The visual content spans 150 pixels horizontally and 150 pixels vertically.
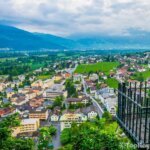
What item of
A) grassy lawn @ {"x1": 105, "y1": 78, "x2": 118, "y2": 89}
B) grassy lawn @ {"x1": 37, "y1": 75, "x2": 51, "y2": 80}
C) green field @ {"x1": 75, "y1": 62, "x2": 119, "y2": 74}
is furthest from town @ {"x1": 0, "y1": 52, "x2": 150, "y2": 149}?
green field @ {"x1": 75, "y1": 62, "x2": 119, "y2": 74}

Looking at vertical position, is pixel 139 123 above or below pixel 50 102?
above

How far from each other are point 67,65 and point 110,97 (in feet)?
164

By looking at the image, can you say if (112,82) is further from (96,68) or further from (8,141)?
(8,141)

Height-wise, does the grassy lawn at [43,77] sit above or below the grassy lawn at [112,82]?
below

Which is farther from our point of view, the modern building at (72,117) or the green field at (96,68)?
the green field at (96,68)

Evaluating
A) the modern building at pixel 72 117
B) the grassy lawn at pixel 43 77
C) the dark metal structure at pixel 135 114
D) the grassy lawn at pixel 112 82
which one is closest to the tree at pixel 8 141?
the dark metal structure at pixel 135 114

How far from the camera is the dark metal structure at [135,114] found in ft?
20.5

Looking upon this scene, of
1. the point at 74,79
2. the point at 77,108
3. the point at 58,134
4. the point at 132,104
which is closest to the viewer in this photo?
the point at 132,104

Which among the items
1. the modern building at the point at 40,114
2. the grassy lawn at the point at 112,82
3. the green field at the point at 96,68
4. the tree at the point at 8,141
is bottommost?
the modern building at the point at 40,114

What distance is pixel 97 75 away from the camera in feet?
217

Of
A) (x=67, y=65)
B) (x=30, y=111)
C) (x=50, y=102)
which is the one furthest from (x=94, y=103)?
(x=67, y=65)

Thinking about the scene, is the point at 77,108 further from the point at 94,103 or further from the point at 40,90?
the point at 40,90

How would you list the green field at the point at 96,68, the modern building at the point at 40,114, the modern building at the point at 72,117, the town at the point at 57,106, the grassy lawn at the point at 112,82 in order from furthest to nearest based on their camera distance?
1. the green field at the point at 96,68
2. the grassy lawn at the point at 112,82
3. the modern building at the point at 40,114
4. the modern building at the point at 72,117
5. the town at the point at 57,106

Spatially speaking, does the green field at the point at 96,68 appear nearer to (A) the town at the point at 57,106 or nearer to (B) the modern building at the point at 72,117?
(A) the town at the point at 57,106
